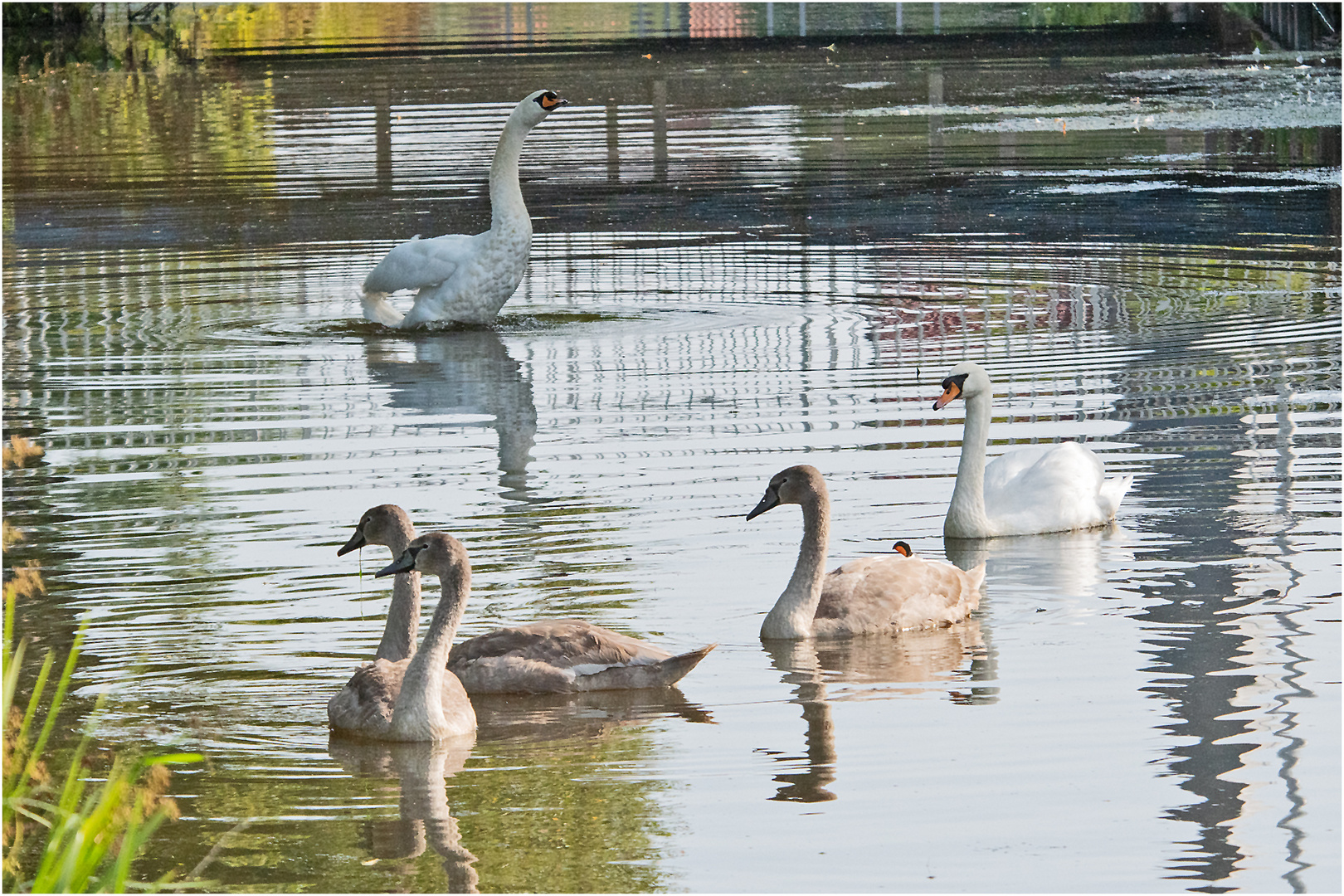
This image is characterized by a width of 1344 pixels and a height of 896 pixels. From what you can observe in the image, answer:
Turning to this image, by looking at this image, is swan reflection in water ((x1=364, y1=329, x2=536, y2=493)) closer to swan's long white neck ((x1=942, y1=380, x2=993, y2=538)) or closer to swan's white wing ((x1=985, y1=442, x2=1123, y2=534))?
swan's long white neck ((x1=942, y1=380, x2=993, y2=538))

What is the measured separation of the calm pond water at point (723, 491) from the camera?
255 inches

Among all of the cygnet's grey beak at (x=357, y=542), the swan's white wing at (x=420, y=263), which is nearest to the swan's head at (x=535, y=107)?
the swan's white wing at (x=420, y=263)

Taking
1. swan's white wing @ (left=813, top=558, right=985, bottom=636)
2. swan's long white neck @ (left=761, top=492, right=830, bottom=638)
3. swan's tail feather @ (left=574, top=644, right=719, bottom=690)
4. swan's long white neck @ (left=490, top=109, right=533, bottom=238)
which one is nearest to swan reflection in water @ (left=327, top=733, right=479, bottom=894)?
swan's tail feather @ (left=574, top=644, right=719, bottom=690)

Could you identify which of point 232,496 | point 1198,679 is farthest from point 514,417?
point 1198,679

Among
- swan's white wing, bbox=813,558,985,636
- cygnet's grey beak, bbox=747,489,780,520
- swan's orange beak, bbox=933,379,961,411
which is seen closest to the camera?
swan's white wing, bbox=813,558,985,636

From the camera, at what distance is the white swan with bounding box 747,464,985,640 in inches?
331

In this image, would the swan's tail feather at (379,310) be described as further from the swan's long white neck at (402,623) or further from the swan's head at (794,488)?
the swan's long white neck at (402,623)

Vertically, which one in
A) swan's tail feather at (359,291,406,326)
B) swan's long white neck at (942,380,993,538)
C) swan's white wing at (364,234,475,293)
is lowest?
swan's long white neck at (942,380,993,538)

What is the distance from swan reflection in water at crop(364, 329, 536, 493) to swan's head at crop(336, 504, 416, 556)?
2774 mm

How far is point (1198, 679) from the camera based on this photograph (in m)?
7.66

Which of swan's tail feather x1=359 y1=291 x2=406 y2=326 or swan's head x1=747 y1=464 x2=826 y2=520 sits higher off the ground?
swan's tail feather x1=359 y1=291 x2=406 y2=326

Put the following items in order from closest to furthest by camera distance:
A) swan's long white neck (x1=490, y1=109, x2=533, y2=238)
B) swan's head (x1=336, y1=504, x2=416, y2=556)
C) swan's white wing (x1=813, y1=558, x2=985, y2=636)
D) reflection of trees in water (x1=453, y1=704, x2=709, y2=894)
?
reflection of trees in water (x1=453, y1=704, x2=709, y2=894) → swan's head (x1=336, y1=504, x2=416, y2=556) → swan's white wing (x1=813, y1=558, x2=985, y2=636) → swan's long white neck (x1=490, y1=109, x2=533, y2=238)

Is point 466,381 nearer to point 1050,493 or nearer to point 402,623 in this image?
point 1050,493

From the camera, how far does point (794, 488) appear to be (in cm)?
871
